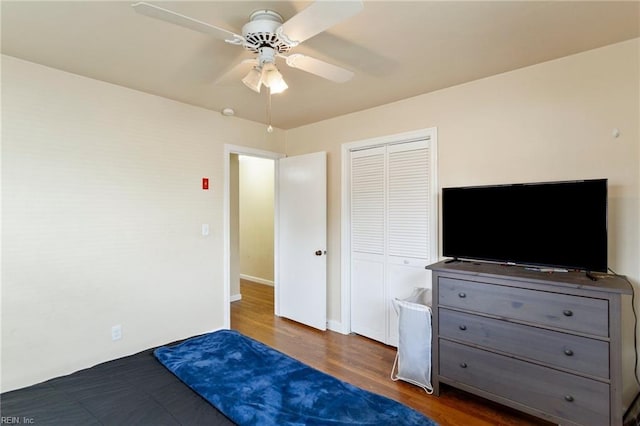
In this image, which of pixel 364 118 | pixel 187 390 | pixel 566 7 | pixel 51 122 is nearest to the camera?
pixel 187 390

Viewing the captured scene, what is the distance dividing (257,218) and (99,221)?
3439mm

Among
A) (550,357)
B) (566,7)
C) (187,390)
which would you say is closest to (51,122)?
(187,390)

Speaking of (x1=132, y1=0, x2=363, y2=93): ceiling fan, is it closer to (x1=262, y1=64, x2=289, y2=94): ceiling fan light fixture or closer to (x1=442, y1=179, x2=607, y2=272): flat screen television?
(x1=262, y1=64, x2=289, y2=94): ceiling fan light fixture

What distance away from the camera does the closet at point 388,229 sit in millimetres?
3004

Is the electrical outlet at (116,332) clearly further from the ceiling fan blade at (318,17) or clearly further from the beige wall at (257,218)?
the beige wall at (257,218)

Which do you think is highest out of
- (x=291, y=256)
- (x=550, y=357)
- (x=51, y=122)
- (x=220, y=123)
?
(x=220, y=123)

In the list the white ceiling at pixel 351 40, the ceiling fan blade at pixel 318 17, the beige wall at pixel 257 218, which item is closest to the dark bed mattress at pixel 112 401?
the ceiling fan blade at pixel 318 17

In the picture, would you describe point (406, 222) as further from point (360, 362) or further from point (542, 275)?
point (360, 362)

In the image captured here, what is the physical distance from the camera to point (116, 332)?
8.91 ft

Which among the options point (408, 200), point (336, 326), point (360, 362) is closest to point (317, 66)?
point (408, 200)

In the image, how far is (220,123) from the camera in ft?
11.5

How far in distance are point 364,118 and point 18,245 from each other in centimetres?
321

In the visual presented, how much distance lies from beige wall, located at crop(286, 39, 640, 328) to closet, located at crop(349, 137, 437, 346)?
239 mm

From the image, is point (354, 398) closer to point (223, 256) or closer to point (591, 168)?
point (591, 168)
